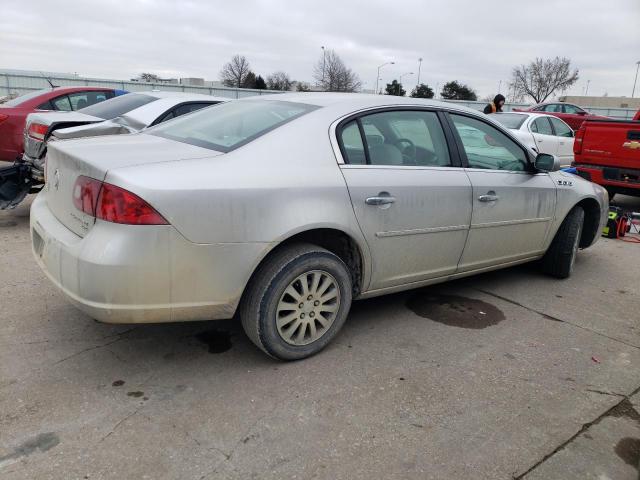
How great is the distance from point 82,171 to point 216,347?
129 cm

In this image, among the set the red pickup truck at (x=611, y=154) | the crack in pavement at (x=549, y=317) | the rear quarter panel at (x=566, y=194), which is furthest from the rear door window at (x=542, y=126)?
the crack in pavement at (x=549, y=317)

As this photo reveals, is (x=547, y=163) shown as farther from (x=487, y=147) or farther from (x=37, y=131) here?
(x=37, y=131)

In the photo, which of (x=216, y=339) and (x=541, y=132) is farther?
(x=541, y=132)

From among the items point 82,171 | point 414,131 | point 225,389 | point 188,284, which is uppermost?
point 414,131

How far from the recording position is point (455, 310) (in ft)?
13.1

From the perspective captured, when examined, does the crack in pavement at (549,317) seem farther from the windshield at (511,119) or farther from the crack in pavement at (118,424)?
the windshield at (511,119)

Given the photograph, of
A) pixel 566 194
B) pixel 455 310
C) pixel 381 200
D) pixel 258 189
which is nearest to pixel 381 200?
pixel 381 200

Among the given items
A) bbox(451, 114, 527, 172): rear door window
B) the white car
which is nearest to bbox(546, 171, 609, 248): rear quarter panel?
bbox(451, 114, 527, 172): rear door window

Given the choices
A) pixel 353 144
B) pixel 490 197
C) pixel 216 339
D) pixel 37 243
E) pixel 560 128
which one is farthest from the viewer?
pixel 560 128

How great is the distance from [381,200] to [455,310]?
131 centimetres

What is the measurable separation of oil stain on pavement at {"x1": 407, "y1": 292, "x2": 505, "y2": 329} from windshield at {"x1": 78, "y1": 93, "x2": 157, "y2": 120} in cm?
456

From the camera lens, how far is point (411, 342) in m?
3.43

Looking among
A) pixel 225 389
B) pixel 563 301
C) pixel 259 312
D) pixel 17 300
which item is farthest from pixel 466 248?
pixel 17 300

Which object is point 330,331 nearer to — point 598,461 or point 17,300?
point 598,461
